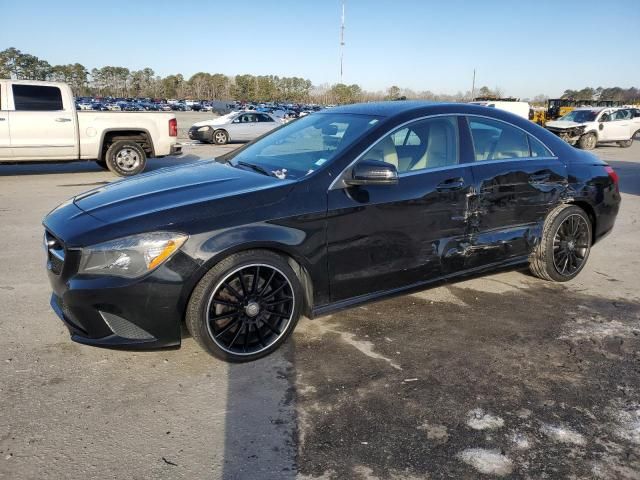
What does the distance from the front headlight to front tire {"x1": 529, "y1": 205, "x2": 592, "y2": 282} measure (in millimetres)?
3297

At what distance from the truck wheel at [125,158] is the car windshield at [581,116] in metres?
17.7

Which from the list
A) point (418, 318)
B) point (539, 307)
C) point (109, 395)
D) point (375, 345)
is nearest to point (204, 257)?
point (109, 395)

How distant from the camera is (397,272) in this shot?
147 inches

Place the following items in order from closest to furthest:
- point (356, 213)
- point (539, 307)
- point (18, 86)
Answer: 1. point (356, 213)
2. point (539, 307)
3. point (18, 86)

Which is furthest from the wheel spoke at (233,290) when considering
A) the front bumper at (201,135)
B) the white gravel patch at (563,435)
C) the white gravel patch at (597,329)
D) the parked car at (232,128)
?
the front bumper at (201,135)

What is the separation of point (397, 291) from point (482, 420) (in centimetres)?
122

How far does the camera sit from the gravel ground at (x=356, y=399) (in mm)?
2414

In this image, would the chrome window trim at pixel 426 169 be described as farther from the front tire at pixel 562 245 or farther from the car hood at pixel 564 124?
the car hood at pixel 564 124

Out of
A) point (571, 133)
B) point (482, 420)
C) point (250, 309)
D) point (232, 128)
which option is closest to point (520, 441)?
point (482, 420)

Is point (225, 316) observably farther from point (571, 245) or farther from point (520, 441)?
point (571, 245)

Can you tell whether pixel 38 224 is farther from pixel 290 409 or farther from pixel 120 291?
pixel 290 409

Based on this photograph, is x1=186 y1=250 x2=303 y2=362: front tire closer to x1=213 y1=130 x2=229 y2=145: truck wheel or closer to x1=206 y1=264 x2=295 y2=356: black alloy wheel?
x1=206 y1=264 x2=295 y2=356: black alloy wheel

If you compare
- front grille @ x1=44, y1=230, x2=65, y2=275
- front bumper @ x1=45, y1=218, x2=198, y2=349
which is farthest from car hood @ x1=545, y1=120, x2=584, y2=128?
front grille @ x1=44, y1=230, x2=65, y2=275

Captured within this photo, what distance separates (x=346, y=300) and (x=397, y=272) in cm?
44
